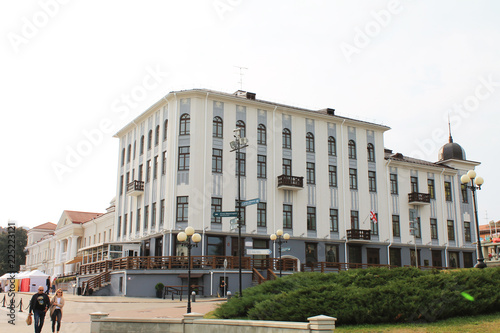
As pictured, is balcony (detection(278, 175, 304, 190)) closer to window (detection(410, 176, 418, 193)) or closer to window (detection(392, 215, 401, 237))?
window (detection(392, 215, 401, 237))

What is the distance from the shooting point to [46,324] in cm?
2067

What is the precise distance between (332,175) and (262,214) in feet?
24.7

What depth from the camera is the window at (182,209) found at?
36.0 m

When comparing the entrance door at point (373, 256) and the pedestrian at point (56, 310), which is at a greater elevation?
the entrance door at point (373, 256)

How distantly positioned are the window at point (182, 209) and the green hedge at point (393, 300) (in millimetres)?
20579

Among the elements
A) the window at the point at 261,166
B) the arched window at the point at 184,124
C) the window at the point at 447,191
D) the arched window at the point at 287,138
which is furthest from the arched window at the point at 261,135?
the window at the point at 447,191

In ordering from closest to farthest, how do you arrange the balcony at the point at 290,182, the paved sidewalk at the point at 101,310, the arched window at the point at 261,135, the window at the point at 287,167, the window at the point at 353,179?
the paved sidewalk at the point at 101,310 < the balcony at the point at 290,182 < the arched window at the point at 261,135 < the window at the point at 287,167 < the window at the point at 353,179

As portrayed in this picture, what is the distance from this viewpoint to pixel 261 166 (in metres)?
39.4

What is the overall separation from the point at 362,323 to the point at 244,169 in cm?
2548

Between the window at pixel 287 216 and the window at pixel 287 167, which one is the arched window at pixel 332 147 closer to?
the window at pixel 287 167

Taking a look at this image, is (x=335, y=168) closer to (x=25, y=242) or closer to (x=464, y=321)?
(x=464, y=321)

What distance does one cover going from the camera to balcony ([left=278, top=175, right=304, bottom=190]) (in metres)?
39.1

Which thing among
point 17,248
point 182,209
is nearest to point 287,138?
point 182,209

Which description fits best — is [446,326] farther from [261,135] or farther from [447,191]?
[447,191]
